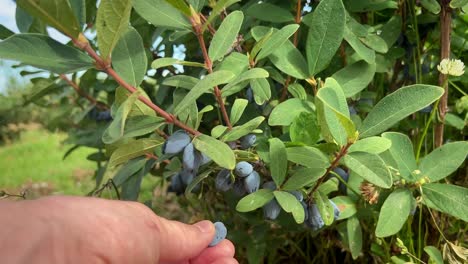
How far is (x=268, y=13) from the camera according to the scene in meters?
0.95

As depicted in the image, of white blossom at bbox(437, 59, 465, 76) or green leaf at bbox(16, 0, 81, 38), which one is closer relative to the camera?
Result: green leaf at bbox(16, 0, 81, 38)

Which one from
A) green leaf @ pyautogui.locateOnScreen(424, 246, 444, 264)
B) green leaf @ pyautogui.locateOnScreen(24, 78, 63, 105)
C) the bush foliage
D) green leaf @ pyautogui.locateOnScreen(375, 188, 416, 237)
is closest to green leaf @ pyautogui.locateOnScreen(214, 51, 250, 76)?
the bush foliage

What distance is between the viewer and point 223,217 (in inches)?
56.0

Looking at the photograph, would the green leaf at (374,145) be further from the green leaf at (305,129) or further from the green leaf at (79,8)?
the green leaf at (79,8)

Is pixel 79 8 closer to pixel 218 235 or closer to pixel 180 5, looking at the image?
pixel 180 5

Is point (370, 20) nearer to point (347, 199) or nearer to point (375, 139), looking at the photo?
point (347, 199)

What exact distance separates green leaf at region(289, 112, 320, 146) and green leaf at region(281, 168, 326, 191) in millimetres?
44

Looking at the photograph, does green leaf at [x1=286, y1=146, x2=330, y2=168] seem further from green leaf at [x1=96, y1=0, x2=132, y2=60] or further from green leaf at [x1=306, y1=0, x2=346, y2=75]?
green leaf at [x1=96, y1=0, x2=132, y2=60]

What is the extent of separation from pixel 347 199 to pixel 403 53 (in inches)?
12.8

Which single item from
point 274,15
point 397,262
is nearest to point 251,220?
point 397,262

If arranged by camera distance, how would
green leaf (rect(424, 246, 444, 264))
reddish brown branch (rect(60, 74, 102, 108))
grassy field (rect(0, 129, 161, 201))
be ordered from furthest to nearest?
grassy field (rect(0, 129, 161, 201))
reddish brown branch (rect(60, 74, 102, 108))
green leaf (rect(424, 246, 444, 264))

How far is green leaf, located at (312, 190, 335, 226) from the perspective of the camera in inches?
33.0

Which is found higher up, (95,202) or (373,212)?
(95,202)

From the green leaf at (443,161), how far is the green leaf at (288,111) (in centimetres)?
20
